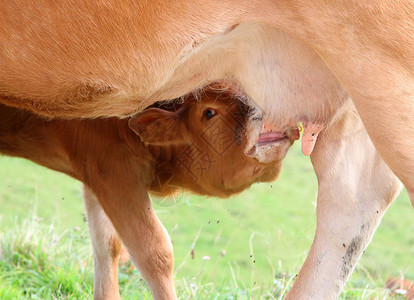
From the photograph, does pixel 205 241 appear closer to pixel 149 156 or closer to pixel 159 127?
pixel 149 156

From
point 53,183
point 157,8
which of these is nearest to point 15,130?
point 157,8

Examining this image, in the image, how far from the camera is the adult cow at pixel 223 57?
102 inches

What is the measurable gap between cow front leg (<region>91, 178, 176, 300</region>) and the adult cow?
3.06ft

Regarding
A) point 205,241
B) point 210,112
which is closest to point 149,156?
point 210,112

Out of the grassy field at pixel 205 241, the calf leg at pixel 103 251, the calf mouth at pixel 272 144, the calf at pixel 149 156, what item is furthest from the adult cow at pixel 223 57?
the calf leg at pixel 103 251

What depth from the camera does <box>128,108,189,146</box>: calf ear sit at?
4164 mm

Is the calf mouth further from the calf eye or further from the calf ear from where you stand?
the calf ear

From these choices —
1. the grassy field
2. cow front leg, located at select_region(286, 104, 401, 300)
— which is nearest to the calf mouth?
cow front leg, located at select_region(286, 104, 401, 300)

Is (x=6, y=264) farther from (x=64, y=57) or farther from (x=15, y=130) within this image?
(x=64, y=57)

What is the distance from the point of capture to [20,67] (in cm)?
285

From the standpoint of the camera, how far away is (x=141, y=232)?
162 inches

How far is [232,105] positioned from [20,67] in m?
1.67

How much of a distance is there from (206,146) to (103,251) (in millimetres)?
1056

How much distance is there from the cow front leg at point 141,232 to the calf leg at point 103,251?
527mm
